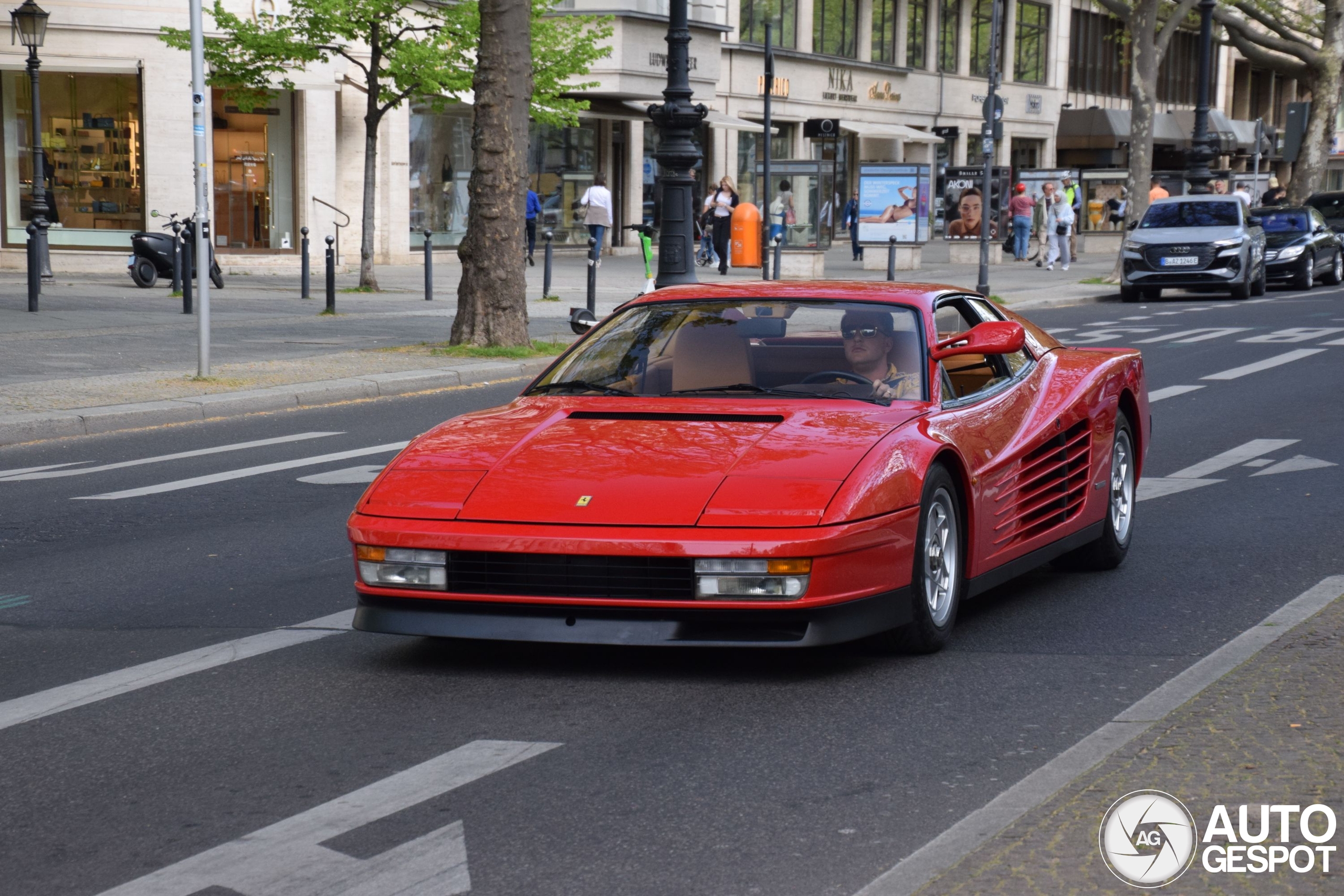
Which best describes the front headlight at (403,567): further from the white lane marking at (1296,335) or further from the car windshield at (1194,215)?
the car windshield at (1194,215)

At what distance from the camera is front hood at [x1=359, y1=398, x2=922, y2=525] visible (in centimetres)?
566

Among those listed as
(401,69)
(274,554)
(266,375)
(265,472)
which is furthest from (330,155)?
(274,554)

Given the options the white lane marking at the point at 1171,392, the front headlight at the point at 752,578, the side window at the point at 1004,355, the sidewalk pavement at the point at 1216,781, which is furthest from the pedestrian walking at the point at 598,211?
the sidewalk pavement at the point at 1216,781

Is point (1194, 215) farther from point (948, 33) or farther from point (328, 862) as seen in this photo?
point (948, 33)

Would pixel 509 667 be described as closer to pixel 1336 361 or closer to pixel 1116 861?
pixel 1116 861

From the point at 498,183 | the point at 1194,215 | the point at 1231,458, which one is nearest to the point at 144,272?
the point at 498,183

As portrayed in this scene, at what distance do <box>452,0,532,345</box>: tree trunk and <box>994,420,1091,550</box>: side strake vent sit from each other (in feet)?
37.3

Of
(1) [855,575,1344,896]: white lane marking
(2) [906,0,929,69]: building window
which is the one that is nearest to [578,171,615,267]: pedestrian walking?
(1) [855,575,1344,896]: white lane marking

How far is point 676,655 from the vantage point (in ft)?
20.5

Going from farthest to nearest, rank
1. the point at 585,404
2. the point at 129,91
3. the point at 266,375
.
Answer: the point at 129,91 < the point at 266,375 < the point at 585,404

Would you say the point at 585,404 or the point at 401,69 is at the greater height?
the point at 401,69

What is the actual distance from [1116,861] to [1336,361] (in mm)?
16105

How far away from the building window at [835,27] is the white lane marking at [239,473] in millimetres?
44141

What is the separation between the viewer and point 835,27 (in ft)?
182
